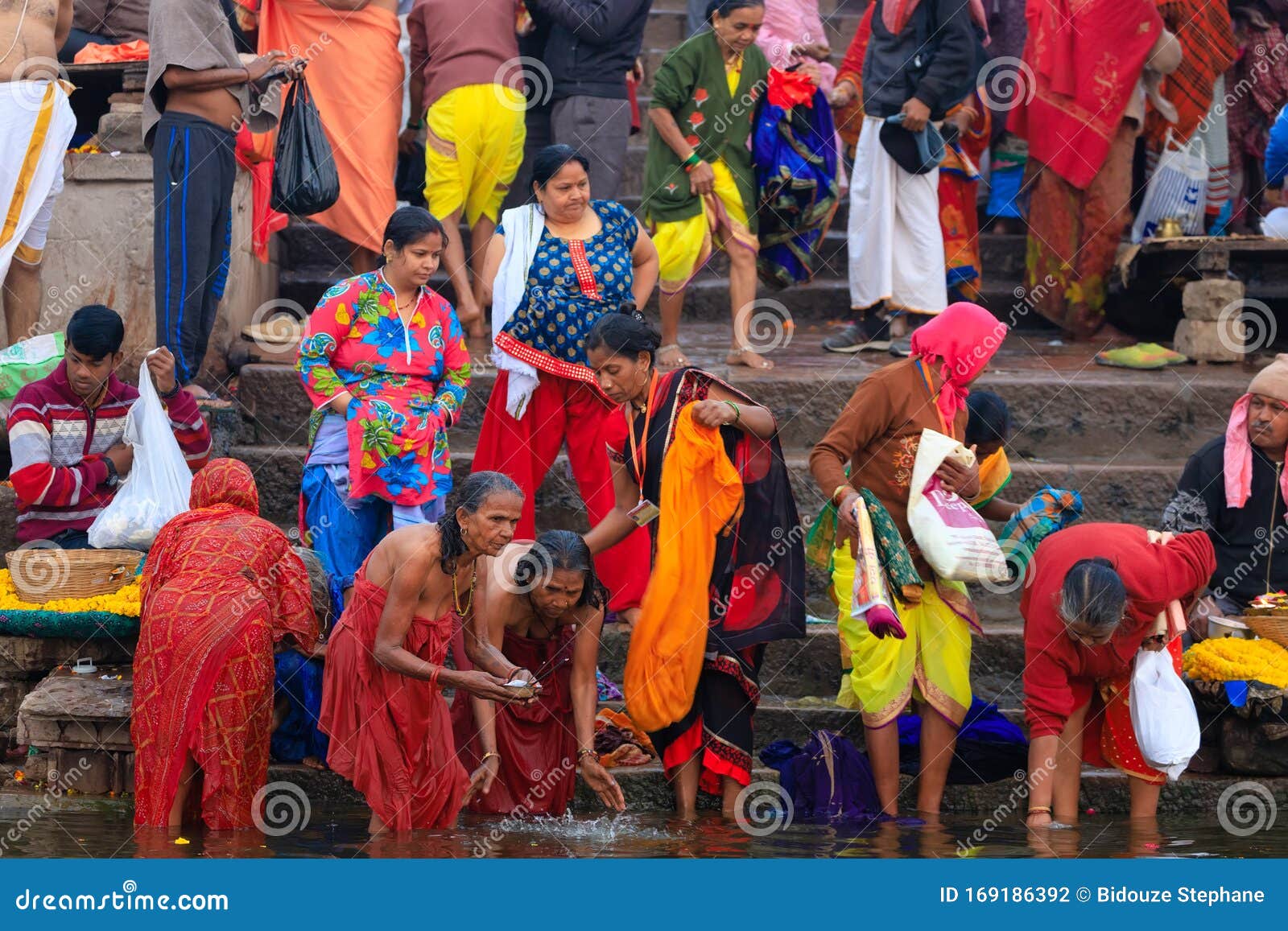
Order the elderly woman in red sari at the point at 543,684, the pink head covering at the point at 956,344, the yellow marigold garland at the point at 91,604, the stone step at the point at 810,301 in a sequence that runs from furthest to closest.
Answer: the stone step at the point at 810,301
the yellow marigold garland at the point at 91,604
the pink head covering at the point at 956,344
the elderly woman in red sari at the point at 543,684

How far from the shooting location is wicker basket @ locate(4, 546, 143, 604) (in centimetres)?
688

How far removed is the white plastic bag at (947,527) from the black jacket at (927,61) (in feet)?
9.68

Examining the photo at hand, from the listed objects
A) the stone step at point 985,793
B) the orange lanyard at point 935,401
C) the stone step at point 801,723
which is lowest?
the stone step at point 985,793

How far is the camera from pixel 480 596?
6.27m

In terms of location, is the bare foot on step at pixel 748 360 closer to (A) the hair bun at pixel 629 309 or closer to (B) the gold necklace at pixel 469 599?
(A) the hair bun at pixel 629 309

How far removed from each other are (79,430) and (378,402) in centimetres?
127

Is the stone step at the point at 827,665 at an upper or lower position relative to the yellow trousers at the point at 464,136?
lower

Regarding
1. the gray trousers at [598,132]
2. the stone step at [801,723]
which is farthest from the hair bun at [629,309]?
the gray trousers at [598,132]

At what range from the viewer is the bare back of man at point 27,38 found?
7965 millimetres

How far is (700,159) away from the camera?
8703 millimetres

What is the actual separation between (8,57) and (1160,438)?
5.65m

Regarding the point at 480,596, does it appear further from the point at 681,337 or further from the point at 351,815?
the point at 681,337

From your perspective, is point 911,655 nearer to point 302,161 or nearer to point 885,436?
point 885,436

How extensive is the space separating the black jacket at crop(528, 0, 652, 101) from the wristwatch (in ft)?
10.4
